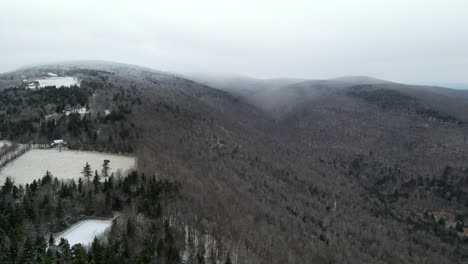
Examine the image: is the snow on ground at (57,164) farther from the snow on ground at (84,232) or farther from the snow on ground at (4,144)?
the snow on ground at (84,232)

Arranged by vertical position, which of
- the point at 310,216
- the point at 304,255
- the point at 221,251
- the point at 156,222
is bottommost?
the point at 310,216

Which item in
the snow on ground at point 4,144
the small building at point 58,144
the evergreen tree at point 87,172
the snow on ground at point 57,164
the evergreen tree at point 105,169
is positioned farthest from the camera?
the small building at point 58,144

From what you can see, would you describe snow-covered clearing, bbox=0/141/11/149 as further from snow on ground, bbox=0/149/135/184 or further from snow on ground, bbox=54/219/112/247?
snow on ground, bbox=54/219/112/247

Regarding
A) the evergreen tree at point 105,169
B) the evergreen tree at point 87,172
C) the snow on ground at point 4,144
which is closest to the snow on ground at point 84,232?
the evergreen tree at point 87,172

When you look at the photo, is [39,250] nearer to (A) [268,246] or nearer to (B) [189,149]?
(A) [268,246]

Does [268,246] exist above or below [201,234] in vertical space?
below

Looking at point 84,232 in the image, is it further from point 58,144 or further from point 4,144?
point 4,144

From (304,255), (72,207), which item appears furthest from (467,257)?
(72,207)
